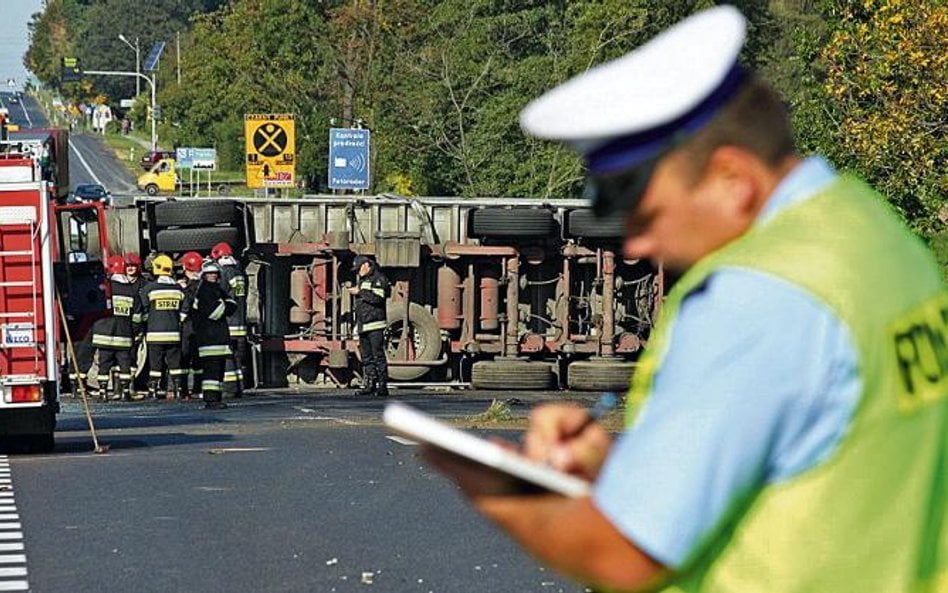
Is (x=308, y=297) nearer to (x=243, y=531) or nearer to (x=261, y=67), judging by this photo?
(x=243, y=531)

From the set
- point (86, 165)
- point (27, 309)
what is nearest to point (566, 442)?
point (27, 309)

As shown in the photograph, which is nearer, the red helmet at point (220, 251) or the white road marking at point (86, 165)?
the red helmet at point (220, 251)

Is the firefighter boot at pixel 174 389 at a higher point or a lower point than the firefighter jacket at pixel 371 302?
lower

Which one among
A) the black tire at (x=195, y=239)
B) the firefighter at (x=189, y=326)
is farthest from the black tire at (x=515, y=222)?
the firefighter at (x=189, y=326)

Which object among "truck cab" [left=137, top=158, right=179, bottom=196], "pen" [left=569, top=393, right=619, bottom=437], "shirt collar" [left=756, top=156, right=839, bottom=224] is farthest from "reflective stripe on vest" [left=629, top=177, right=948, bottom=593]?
"truck cab" [left=137, top=158, right=179, bottom=196]

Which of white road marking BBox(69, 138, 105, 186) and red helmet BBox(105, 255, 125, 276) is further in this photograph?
white road marking BBox(69, 138, 105, 186)

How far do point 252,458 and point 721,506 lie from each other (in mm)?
13059

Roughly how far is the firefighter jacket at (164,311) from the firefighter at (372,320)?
213 centimetres

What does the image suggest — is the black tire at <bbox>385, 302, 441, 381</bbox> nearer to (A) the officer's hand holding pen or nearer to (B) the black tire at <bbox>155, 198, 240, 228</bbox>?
(B) the black tire at <bbox>155, 198, 240, 228</bbox>

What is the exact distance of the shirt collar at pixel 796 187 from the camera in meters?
2.64

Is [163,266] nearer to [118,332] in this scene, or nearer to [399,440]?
[118,332]

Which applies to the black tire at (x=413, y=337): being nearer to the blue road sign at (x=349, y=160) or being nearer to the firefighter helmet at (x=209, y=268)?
the firefighter helmet at (x=209, y=268)

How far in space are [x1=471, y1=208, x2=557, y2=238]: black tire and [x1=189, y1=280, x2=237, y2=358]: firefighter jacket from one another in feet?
14.7

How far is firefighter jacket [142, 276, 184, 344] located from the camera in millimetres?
23562
